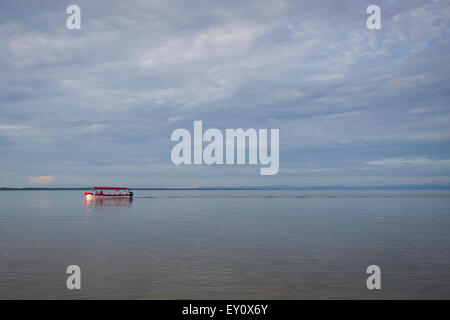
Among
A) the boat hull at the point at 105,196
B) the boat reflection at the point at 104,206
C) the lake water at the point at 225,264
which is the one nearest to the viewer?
the lake water at the point at 225,264

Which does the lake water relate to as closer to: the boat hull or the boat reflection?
the boat reflection

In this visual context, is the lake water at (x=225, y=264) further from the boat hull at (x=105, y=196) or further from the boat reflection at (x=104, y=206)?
the boat hull at (x=105, y=196)

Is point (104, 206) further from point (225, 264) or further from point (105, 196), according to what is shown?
point (225, 264)

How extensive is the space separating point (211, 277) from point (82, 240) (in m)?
21.3

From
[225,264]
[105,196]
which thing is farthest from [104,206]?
[225,264]

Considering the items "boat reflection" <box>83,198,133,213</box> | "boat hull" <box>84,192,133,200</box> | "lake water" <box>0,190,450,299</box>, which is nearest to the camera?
"lake water" <box>0,190,450,299</box>

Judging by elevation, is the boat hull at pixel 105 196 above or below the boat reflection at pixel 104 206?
above

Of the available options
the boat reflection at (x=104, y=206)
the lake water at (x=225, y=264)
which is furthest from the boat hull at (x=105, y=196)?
the lake water at (x=225, y=264)

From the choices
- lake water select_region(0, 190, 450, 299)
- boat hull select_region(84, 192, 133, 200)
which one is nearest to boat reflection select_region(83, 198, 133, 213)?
boat hull select_region(84, 192, 133, 200)
